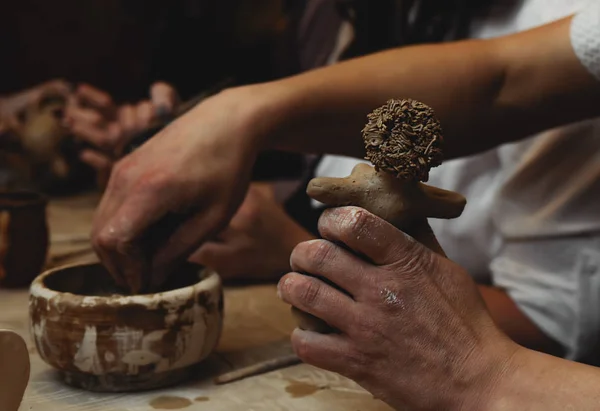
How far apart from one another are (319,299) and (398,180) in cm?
17

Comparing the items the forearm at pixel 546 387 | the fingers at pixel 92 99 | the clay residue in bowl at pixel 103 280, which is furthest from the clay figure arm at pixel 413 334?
the fingers at pixel 92 99

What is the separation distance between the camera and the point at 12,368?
845mm

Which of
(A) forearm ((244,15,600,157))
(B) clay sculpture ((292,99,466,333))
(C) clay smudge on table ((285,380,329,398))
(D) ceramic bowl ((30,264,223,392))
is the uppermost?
(A) forearm ((244,15,600,157))

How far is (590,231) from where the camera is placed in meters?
1.45

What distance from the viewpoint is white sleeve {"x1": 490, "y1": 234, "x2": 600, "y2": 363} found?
1434mm

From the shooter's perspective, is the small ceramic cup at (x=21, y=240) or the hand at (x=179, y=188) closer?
the hand at (x=179, y=188)

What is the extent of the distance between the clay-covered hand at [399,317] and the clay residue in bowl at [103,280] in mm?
394

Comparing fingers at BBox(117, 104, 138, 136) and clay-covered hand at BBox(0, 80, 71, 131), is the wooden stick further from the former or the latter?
clay-covered hand at BBox(0, 80, 71, 131)

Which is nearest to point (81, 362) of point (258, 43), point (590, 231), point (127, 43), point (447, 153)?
point (447, 153)

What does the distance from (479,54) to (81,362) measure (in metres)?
0.83

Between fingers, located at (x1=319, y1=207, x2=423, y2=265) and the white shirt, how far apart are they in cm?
72

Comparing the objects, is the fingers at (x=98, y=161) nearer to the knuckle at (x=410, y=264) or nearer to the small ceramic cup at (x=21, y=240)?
the small ceramic cup at (x=21, y=240)

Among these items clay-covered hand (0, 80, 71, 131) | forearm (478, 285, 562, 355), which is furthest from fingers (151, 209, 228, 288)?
clay-covered hand (0, 80, 71, 131)

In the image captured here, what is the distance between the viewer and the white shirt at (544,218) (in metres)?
1.44
